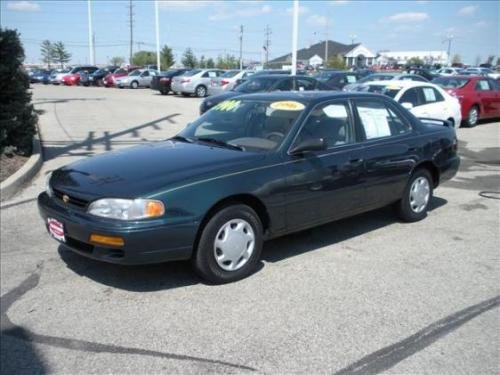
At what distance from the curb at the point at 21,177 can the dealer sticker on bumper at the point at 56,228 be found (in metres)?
3.10

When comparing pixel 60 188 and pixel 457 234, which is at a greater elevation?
pixel 60 188

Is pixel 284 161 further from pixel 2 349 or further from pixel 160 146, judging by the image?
pixel 2 349

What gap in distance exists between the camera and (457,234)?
5.71 metres

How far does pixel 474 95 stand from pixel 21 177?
1356 cm

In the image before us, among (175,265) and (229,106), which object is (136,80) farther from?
(175,265)

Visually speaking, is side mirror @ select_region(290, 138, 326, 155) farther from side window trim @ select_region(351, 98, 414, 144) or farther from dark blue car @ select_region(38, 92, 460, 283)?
side window trim @ select_region(351, 98, 414, 144)

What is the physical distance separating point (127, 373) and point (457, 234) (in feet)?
13.3

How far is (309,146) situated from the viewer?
4570 mm

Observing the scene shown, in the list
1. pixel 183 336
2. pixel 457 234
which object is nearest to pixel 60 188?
pixel 183 336

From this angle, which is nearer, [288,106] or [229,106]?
[288,106]

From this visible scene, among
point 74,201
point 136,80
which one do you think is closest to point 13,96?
point 74,201

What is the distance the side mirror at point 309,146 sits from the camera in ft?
15.0

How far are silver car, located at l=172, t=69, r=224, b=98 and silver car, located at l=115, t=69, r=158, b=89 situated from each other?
477 inches

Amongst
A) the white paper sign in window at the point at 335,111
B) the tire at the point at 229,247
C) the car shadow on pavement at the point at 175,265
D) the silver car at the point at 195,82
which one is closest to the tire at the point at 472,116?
the car shadow on pavement at the point at 175,265
